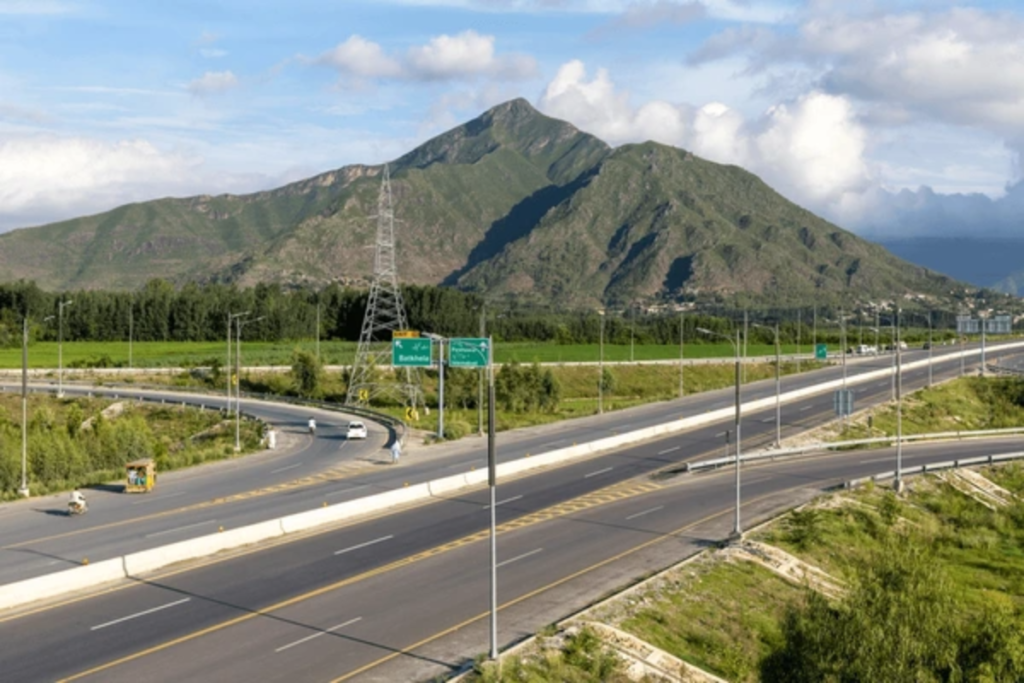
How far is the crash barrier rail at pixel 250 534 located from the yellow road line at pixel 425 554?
A: 18.6 feet

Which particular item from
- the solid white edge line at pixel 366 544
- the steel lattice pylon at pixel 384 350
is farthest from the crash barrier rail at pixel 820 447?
the steel lattice pylon at pixel 384 350

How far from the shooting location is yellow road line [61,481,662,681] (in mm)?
24156

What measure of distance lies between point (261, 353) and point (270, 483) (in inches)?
3943

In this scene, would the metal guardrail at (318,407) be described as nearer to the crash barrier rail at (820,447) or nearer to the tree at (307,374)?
the tree at (307,374)

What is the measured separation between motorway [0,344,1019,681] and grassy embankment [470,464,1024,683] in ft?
5.96

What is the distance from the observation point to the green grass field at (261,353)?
420ft

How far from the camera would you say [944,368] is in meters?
129

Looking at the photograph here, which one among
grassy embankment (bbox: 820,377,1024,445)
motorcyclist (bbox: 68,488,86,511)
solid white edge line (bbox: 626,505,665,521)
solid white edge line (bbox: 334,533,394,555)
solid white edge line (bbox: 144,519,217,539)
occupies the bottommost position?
grassy embankment (bbox: 820,377,1024,445)

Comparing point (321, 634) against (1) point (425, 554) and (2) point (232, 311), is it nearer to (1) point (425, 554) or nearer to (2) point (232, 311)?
(1) point (425, 554)

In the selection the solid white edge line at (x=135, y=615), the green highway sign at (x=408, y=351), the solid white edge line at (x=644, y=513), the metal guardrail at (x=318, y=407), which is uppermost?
the green highway sign at (x=408, y=351)

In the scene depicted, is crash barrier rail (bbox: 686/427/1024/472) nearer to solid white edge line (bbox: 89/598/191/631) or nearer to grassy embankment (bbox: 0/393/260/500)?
grassy embankment (bbox: 0/393/260/500)

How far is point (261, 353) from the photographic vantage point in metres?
147

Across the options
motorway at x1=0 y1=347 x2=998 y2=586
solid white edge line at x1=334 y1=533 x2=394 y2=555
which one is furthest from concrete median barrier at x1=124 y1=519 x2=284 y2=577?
solid white edge line at x1=334 y1=533 x2=394 y2=555

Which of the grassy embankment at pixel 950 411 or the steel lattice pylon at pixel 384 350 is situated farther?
the grassy embankment at pixel 950 411
